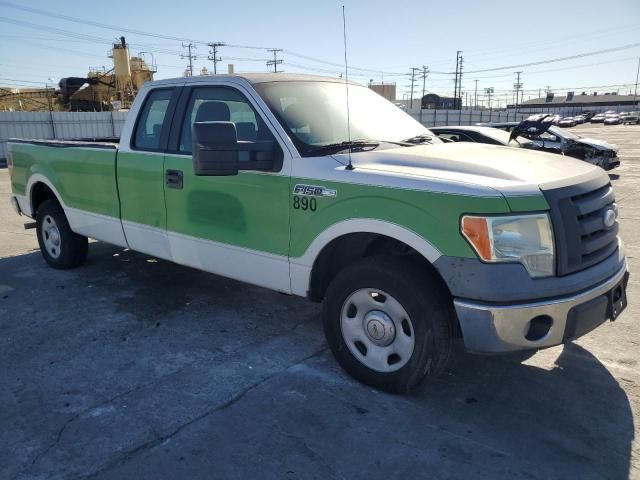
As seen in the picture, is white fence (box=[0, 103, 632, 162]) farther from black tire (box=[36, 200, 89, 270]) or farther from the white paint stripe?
the white paint stripe

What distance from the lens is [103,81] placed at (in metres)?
34.6

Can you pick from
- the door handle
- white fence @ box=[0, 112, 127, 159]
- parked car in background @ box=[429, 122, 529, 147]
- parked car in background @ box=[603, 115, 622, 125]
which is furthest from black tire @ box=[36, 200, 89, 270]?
parked car in background @ box=[603, 115, 622, 125]

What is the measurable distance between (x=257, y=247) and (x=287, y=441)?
1442 mm

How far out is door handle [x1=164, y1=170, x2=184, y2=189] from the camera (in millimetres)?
4168

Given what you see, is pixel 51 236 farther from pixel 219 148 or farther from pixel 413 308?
pixel 413 308

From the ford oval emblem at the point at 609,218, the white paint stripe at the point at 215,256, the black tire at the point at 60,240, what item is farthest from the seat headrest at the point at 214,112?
the ford oval emblem at the point at 609,218

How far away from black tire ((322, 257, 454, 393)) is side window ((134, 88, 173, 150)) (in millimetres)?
2235

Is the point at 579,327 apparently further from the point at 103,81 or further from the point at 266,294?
the point at 103,81

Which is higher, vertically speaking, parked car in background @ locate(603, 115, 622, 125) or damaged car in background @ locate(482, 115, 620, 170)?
parked car in background @ locate(603, 115, 622, 125)

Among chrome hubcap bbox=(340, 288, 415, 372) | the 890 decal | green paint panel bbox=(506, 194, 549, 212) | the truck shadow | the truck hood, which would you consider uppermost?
the truck hood

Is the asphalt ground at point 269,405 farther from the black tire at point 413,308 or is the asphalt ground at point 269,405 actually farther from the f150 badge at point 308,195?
the f150 badge at point 308,195

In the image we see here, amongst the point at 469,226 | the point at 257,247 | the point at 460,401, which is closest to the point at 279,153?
the point at 257,247

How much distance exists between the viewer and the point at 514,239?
273 cm

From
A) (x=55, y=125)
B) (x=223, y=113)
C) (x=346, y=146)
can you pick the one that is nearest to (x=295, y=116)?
(x=346, y=146)
